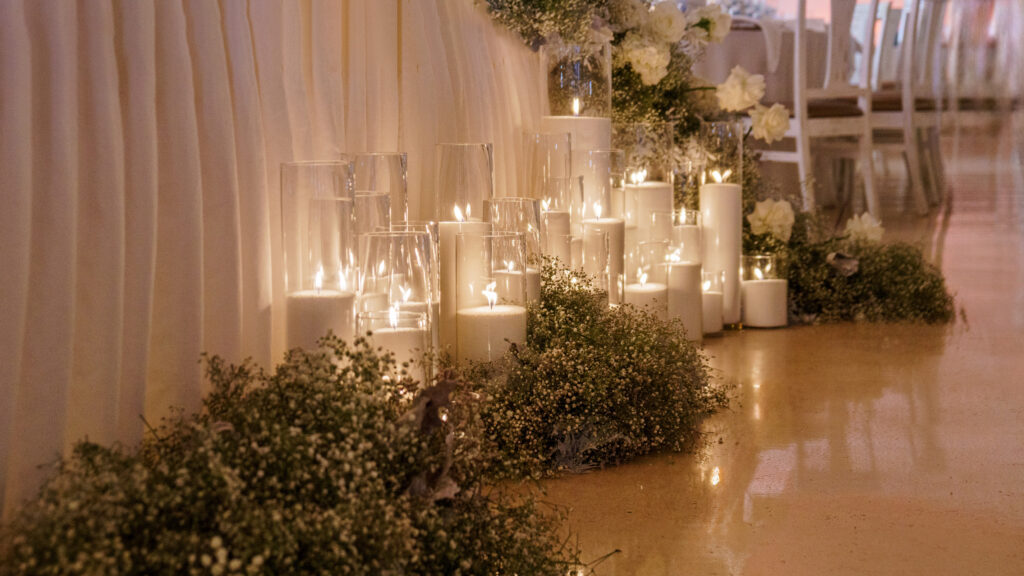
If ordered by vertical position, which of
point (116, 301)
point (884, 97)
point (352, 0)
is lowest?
point (116, 301)

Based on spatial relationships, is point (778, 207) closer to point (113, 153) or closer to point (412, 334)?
point (412, 334)

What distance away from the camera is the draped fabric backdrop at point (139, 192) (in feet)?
5.05

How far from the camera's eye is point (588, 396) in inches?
91.5

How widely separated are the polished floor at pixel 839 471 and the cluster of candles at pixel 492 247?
277mm

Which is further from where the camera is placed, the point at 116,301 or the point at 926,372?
the point at 926,372

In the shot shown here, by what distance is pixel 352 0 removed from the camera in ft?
7.87

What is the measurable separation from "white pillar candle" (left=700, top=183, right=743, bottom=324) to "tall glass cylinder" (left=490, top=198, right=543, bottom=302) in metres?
1.08

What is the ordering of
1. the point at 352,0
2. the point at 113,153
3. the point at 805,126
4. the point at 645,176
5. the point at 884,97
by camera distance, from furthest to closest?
the point at 884,97 → the point at 805,126 → the point at 645,176 → the point at 352,0 → the point at 113,153

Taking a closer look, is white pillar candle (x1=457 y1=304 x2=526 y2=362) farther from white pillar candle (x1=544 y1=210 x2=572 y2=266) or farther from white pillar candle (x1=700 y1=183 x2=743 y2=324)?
white pillar candle (x1=700 y1=183 x2=743 y2=324)

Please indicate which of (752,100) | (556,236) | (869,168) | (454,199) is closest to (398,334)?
(454,199)

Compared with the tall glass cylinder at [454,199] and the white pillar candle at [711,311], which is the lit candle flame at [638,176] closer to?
the white pillar candle at [711,311]

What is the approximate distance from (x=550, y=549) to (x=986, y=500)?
1.07 metres

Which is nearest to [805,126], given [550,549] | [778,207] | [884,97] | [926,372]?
[884,97]

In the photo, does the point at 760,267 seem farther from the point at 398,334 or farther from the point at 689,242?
the point at 398,334
